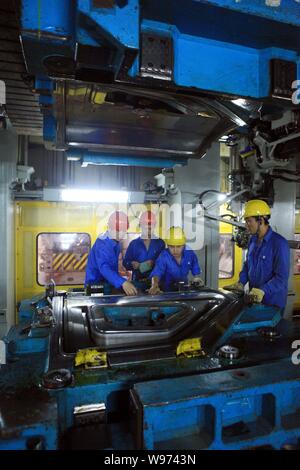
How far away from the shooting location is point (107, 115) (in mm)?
1802

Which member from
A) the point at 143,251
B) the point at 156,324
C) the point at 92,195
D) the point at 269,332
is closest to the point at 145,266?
the point at 143,251

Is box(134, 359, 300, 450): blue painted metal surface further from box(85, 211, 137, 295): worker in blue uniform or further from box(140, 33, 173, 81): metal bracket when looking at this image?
box(85, 211, 137, 295): worker in blue uniform

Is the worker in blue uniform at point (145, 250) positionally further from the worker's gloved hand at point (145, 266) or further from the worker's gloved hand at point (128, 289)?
the worker's gloved hand at point (128, 289)

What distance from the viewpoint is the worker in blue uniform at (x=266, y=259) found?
2854 mm

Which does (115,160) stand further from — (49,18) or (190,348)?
(190,348)

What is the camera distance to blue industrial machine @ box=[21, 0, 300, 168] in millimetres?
1090

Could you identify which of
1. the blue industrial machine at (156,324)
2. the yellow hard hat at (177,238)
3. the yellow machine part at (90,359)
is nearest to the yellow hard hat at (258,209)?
the yellow hard hat at (177,238)

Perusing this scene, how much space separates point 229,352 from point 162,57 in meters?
1.32

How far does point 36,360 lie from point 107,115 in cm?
141

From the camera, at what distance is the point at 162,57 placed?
1.20 metres

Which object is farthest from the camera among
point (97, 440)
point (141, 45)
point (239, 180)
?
point (239, 180)

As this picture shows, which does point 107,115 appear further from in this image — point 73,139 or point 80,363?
point 80,363

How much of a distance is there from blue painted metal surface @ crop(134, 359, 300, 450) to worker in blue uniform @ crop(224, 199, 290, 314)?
1700 millimetres
